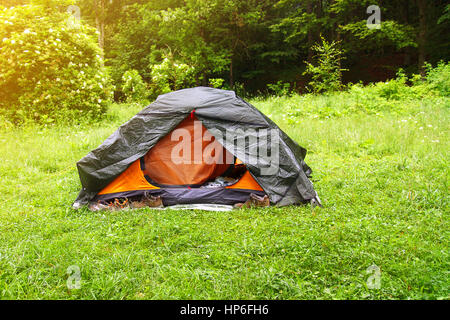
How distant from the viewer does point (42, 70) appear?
27.9ft

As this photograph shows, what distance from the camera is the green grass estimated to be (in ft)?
7.66

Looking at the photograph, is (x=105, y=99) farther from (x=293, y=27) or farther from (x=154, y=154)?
Answer: (x=293, y=27)

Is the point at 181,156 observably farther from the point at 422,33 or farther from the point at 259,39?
the point at 259,39

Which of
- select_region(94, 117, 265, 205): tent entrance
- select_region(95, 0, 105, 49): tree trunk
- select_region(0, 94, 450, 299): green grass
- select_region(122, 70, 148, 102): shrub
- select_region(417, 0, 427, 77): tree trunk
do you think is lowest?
select_region(0, 94, 450, 299): green grass

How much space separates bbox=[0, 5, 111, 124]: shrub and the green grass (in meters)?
3.83

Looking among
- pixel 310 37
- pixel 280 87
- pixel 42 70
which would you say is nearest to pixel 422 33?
pixel 310 37

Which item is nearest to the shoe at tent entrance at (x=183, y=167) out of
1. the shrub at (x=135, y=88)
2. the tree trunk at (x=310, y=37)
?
the shrub at (x=135, y=88)

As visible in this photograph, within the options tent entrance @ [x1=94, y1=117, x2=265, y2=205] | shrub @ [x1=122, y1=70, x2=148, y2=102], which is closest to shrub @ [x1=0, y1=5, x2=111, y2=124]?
shrub @ [x1=122, y1=70, x2=148, y2=102]

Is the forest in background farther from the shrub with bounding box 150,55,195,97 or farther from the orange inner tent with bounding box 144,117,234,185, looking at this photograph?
the orange inner tent with bounding box 144,117,234,185

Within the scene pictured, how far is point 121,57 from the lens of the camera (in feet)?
63.0

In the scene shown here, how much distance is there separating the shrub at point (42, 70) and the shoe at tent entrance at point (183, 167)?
5.46 meters

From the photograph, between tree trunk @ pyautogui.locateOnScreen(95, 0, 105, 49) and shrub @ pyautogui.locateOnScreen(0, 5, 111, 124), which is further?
tree trunk @ pyautogui.locateOnScreen(95, 0, 105, 49)

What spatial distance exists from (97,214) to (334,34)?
17312 millimetres
